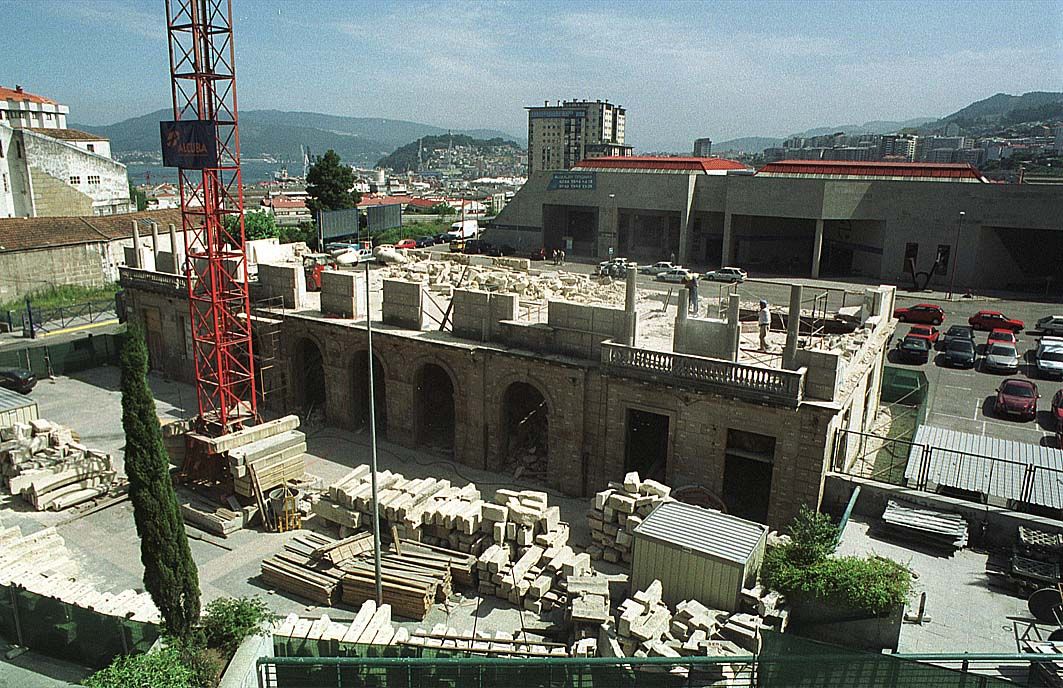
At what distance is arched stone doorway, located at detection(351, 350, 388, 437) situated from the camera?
3291cm

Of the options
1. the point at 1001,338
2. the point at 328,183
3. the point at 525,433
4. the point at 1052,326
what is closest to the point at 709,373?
the point at 525,433

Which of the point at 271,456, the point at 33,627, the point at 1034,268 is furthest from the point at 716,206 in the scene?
the point at 33,627

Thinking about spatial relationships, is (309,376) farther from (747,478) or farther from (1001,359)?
(1001,359)

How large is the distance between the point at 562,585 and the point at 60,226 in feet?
197

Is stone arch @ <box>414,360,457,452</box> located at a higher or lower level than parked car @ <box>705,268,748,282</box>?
lower

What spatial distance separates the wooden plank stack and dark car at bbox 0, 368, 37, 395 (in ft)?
137

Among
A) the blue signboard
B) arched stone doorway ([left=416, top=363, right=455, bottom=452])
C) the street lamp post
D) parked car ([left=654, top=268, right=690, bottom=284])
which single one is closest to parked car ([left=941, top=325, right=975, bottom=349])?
the street lamp post

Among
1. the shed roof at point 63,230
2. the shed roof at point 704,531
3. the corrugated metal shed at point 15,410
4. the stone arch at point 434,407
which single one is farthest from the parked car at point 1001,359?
the shed roof at point 63,230

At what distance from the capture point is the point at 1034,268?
62406mm

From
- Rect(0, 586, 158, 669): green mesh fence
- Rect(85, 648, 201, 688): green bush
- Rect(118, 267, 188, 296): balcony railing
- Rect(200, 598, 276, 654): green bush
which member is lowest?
Rect(0, 586, 158, 669): green mesh fence

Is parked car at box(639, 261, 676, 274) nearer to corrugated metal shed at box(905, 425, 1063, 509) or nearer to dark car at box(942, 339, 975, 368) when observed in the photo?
dark car at box(942, 339, 975, 368)

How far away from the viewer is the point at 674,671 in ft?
47.4

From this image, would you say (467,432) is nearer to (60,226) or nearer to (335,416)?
(335,416)

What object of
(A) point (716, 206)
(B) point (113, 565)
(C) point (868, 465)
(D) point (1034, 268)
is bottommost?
(B) point (113, 565)
